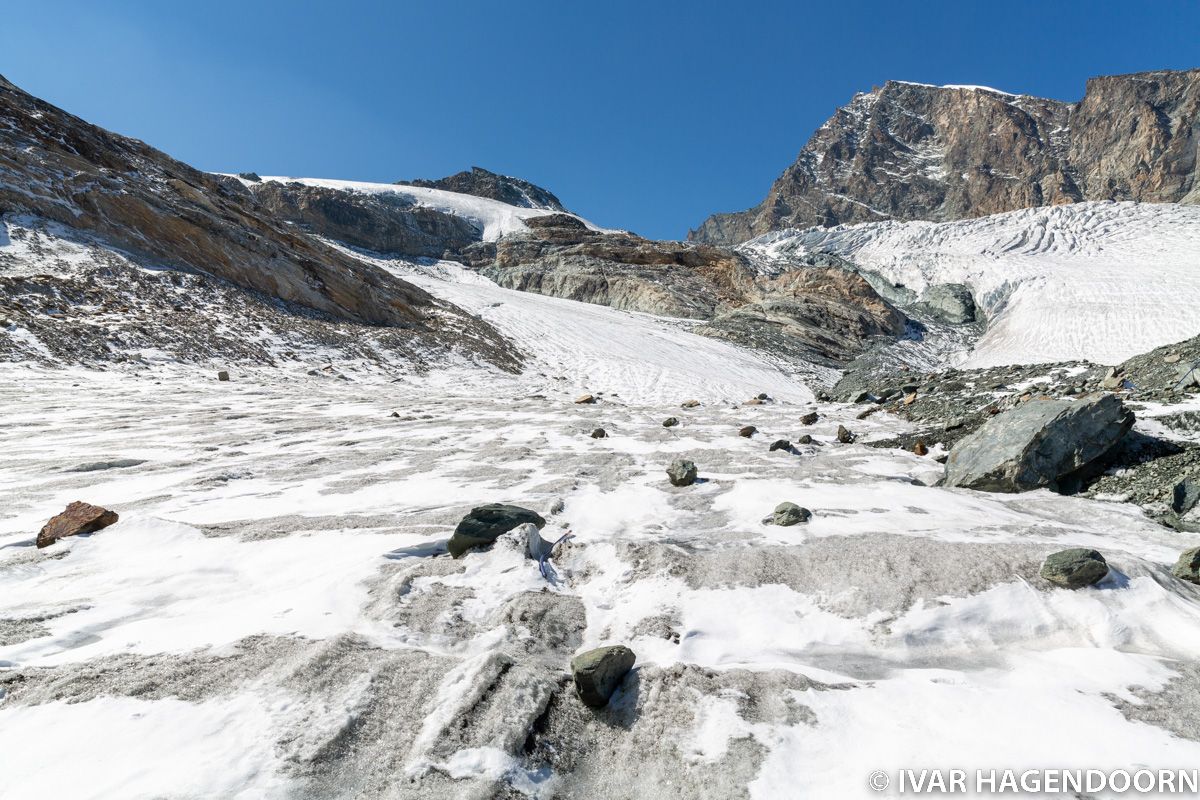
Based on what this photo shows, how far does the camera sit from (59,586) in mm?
3668

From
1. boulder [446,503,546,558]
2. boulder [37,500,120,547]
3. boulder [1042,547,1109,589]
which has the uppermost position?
boulder [1042,547,1109,589]

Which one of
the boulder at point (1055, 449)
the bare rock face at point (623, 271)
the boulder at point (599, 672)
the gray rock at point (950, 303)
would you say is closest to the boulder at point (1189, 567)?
the boulder at point (1055, 449)

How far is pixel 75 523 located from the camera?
450 centimetres

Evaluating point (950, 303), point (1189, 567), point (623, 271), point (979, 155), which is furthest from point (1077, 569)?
point (979, 155)

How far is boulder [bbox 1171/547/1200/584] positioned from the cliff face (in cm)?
13777

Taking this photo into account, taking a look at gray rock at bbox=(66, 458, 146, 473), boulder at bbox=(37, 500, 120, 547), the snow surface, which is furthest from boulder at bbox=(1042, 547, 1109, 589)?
gray rock at bbox=(66, 458, 146, 473)

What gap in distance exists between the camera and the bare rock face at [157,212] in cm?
2067

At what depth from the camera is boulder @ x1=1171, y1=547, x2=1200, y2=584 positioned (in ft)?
12.1

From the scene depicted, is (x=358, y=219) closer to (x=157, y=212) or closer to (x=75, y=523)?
(x=157, y=212)

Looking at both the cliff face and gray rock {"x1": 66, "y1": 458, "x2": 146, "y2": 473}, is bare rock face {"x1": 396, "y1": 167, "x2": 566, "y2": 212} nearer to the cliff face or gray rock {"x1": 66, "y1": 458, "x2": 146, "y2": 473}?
the cliff face

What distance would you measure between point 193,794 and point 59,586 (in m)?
2.63

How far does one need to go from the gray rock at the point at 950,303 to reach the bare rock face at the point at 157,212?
3878cm

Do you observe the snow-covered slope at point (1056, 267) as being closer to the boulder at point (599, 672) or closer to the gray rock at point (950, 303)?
the gray rock at point (950, 303)

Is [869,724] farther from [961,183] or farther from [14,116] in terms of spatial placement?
[961,183]
